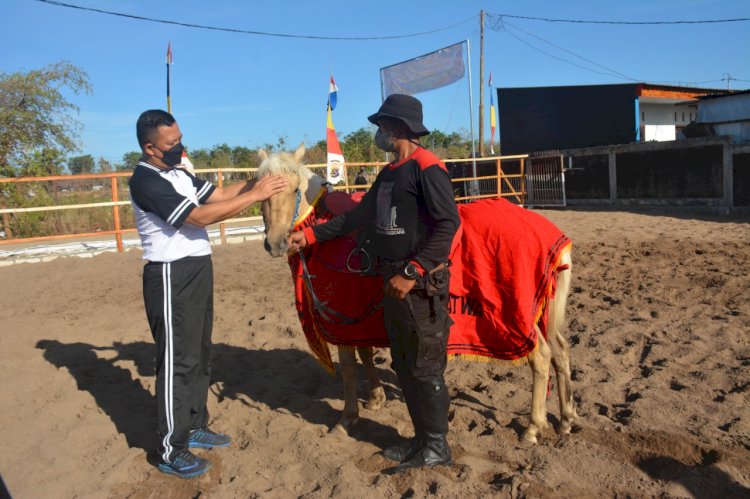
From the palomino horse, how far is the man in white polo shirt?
21 cm

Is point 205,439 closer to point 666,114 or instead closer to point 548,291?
point 548,291

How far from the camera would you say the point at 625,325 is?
478 centimetres

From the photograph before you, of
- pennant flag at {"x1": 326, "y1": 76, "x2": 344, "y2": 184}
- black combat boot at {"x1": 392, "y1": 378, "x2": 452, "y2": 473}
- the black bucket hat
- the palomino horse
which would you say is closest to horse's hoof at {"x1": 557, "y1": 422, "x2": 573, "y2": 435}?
the palomino horse

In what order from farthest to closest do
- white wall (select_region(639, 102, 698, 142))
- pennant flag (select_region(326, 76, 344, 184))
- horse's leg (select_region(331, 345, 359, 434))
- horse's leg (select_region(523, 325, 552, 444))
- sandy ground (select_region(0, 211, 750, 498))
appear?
white wall (select_region(639, 102, 698, 142)) < pennant flag (select_region(326, 76, 344, 184)) < horse's leg (select_region(331, 345, 359, 434)) < horse's leg (select_region(523, 325, 552, 444)) < sandy ground (select_region(0, 211, 750, 498))

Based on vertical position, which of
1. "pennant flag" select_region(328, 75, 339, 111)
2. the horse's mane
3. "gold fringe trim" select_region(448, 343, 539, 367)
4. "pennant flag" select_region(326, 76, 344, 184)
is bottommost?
"gold fringe trim" select_region(448, 343, 539, 367)

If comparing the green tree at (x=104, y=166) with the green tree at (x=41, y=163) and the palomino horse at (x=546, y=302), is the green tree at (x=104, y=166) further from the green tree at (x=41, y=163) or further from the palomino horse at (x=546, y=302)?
the palomino horse at (x=546, y=302)

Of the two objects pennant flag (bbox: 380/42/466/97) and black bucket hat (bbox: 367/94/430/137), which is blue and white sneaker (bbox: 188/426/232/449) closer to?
black bucket hat (bbox: 367/94/430/137)

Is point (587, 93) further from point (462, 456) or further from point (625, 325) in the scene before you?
point (462, 456)

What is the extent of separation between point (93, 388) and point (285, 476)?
6.81ft

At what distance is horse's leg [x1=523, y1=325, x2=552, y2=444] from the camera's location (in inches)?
125

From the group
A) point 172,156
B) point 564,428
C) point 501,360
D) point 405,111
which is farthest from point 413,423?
point 172,156

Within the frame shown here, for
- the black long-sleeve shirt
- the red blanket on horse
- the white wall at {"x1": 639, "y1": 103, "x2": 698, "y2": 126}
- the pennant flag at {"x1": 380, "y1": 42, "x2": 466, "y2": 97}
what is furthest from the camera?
the white wall at {"x1": 639, "y1": 103, "x2": 698, "y2": 126}

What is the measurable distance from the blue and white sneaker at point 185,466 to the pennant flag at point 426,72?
12533 mm

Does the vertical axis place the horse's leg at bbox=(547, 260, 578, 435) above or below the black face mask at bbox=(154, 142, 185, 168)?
below
